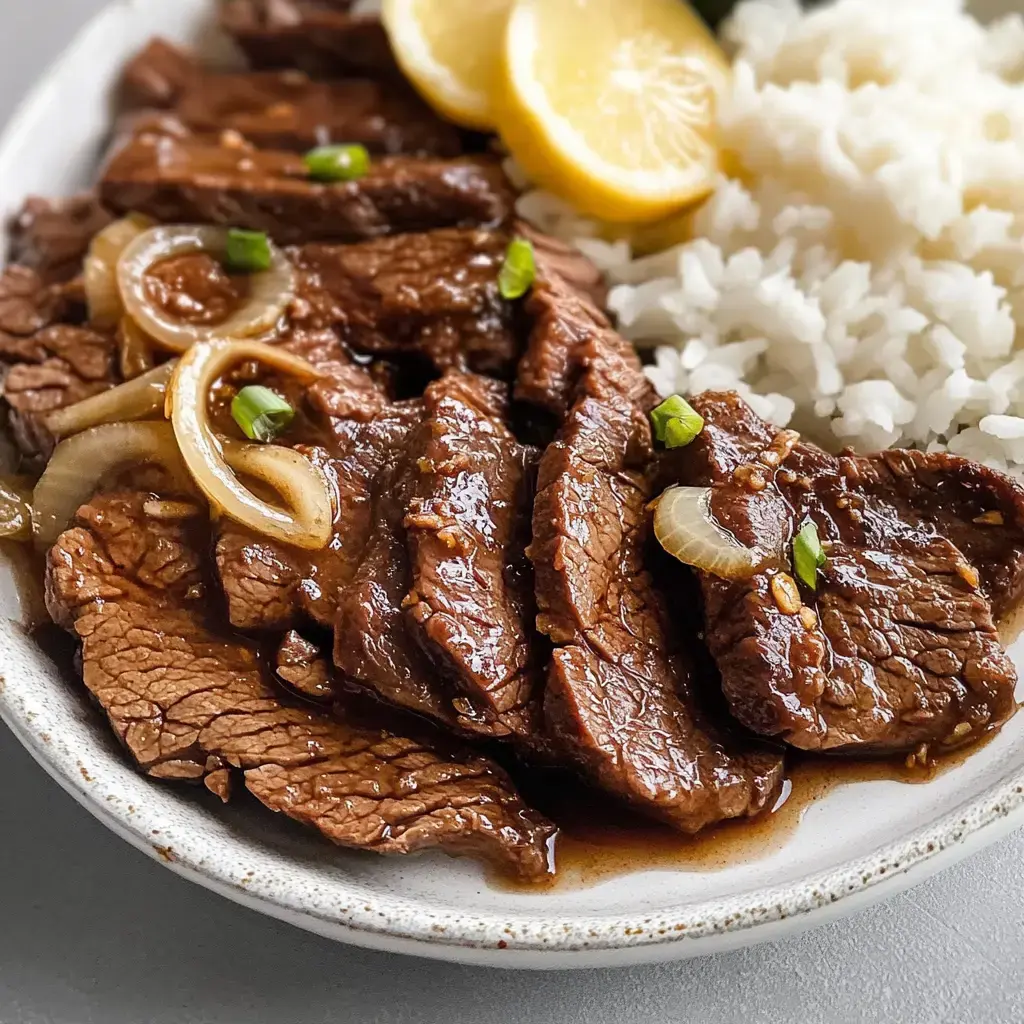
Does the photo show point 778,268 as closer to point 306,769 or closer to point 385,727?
point 385,727

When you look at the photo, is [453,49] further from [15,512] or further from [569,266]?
[15,512]

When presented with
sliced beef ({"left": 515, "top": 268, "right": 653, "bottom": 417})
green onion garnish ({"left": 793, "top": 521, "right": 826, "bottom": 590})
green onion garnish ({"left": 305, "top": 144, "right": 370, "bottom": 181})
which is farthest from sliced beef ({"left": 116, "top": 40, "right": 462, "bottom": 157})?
green onion garnish ({"left": 793, "top": 521, "right": 826, "bottom": 590})

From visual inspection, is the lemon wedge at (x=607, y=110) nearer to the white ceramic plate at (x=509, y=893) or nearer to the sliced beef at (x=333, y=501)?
the sliced beef at (x=333, y=501)

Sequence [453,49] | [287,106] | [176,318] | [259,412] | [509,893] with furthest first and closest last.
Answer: [287,106] < [453,49] < [176,318] < [259,412] < [509,893]

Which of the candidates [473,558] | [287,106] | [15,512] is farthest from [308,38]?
[473,558]

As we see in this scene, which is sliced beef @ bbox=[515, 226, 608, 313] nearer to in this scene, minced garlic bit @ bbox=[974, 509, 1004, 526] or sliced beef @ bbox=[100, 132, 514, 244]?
sliced beef @ bbox=[100, 132, 514, 244]

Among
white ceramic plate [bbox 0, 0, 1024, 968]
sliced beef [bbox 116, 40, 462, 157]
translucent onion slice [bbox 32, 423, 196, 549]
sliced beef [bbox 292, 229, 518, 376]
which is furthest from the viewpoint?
sliced beef [bbox 116, 40, 462, 157]

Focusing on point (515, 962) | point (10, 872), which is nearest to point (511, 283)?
point (515, 962)

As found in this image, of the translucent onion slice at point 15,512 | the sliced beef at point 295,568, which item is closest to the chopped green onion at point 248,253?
the sliced beef at point 295,568
